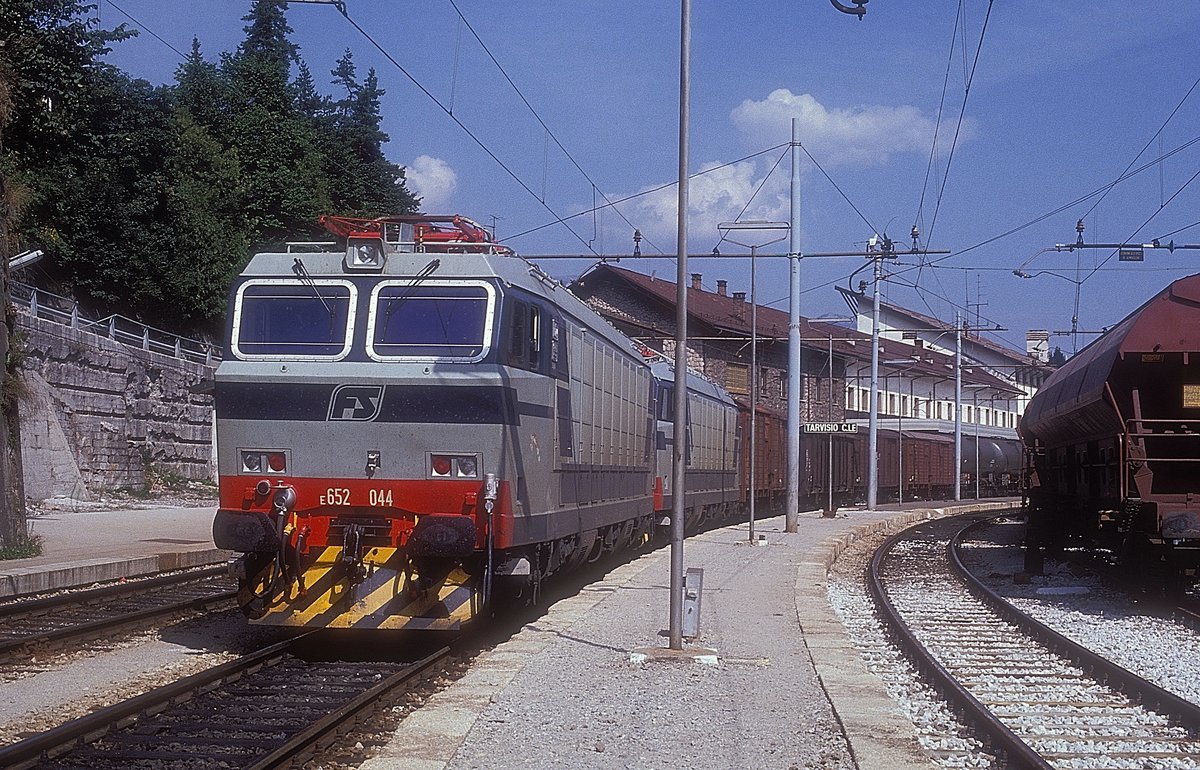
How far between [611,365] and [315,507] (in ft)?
18.1

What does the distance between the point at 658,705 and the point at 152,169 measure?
40.5 metres

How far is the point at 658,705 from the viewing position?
9.11 m

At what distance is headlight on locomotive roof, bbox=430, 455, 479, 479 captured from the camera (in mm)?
10820

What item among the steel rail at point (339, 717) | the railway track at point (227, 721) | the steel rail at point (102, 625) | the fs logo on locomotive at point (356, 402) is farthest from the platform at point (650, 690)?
the steel rail at point (102, 625)

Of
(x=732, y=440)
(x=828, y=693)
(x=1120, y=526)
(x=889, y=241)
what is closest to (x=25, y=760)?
(x=828, y=693)

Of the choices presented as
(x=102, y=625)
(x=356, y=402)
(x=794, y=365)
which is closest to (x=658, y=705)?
(x=356, y=402)

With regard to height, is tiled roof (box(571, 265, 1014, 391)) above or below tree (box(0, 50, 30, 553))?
above

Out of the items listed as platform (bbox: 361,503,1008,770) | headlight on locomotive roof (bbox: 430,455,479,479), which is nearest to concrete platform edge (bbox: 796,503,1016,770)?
platform (bbox: 361,503,1008,770)

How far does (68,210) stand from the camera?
138 ft

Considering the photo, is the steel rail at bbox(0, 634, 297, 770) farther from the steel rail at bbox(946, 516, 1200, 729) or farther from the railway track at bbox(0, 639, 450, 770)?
the steel rail at bbox(946, 516, 1200, 729)

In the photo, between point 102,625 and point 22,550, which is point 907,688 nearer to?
point 102,625

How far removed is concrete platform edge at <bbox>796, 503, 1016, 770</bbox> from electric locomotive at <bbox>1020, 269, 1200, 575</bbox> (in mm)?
3700

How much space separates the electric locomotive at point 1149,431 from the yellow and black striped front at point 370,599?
8387 mm

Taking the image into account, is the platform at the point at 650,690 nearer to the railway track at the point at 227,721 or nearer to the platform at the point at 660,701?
the platform at the point at 660,701
